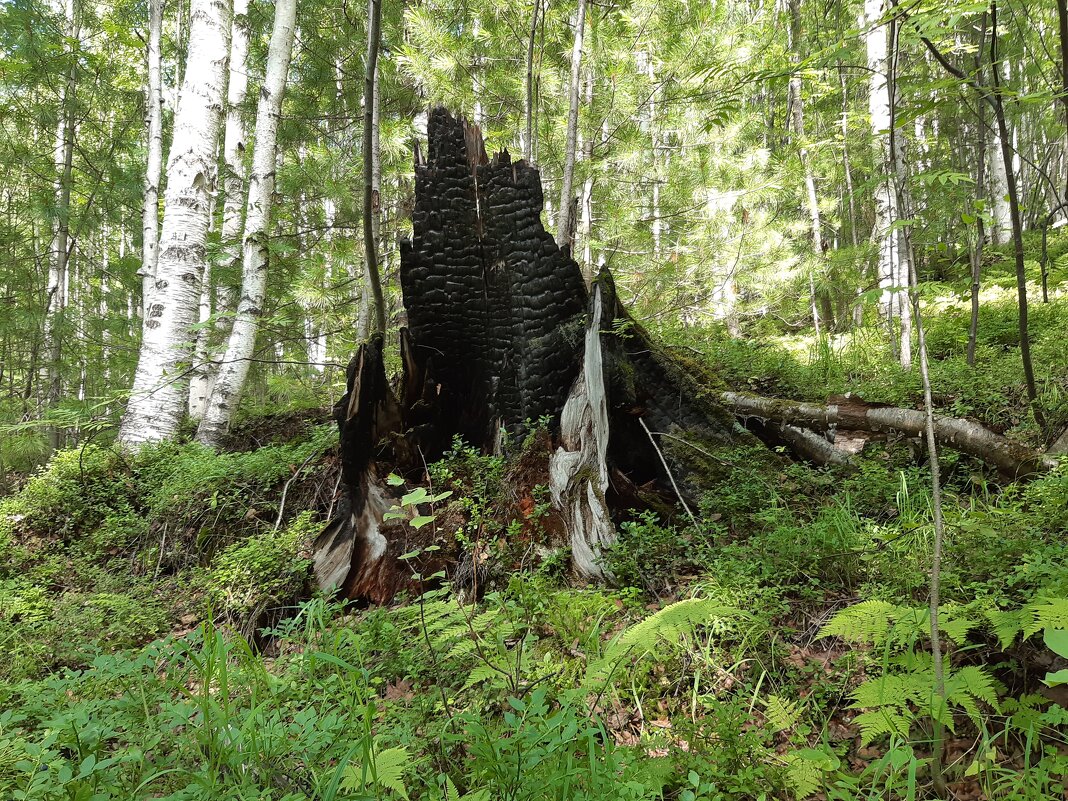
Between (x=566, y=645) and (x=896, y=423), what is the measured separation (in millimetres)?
2776

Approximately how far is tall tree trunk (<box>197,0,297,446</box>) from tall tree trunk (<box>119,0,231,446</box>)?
42 cm

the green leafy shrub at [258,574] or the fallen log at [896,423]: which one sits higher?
the fallen log at [896,423]

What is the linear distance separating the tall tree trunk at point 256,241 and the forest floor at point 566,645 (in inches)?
68.9

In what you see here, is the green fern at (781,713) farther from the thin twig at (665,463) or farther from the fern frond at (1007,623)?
the thin twig at (665,463)

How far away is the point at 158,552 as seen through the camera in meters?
4.35

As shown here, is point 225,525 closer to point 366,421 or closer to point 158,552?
point 158,552

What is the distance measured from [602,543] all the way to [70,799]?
2605 mm

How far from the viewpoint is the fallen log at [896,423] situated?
3.15m

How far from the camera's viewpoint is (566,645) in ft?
8.64

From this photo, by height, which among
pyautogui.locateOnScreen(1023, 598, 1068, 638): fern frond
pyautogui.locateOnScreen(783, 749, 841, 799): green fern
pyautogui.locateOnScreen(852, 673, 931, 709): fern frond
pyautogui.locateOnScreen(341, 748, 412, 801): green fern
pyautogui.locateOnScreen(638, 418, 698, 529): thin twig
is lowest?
pyautogui.locateOnScreen(783, 749, 841, 799): green fern

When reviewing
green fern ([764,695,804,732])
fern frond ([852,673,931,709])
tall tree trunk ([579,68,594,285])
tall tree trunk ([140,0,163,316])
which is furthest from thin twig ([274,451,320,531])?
tall tree trunk ([140,0,163,316])

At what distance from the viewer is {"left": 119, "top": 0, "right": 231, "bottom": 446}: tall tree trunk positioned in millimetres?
5906

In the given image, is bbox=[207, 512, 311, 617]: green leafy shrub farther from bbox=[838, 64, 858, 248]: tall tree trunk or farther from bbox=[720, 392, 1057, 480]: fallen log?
bbox=[838, 64, 858, 248]: tall tree trunk

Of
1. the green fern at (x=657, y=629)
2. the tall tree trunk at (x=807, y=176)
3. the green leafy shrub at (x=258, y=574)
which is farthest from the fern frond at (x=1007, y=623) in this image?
the tall tree trunk at (x=807, y=176)
